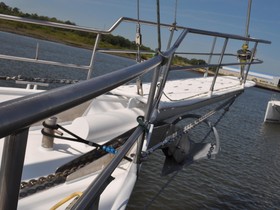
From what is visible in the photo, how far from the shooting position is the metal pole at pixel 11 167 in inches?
25.7

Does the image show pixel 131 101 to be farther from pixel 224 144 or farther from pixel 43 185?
pixel 224 144

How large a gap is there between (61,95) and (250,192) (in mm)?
7539

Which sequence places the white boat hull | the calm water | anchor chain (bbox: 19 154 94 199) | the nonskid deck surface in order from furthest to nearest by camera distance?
1. the white boat hull
2. the calm water
3. the nonskid deck surface
4. anchor chain (bbox: 19 154 94 199)

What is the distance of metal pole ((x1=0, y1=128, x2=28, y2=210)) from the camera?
2.14ft

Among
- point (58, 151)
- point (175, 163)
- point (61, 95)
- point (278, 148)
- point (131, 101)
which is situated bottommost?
point (278, 148)

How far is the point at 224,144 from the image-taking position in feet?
36.8

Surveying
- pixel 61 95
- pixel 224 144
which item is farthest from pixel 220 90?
pixel 224 144

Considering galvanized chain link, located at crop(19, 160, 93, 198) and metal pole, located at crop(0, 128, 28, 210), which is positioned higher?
metal pole, located at crop(0, 128, 28, 210)

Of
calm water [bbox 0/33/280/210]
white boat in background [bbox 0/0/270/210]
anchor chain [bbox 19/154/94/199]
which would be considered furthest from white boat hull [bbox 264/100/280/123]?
anchor chain [bbox 19/154/94/199]

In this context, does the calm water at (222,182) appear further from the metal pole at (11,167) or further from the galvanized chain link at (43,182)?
the metal pole at (11,167)

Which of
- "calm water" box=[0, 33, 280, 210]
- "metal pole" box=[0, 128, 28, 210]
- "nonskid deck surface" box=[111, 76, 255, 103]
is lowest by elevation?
"calm water" box=[0, 33, 280, 210]

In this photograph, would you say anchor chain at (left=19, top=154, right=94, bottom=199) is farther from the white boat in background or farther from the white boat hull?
the white boat hull

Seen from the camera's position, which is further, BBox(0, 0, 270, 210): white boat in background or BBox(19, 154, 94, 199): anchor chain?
BBox(19, 154, 94, 199): anchor chain

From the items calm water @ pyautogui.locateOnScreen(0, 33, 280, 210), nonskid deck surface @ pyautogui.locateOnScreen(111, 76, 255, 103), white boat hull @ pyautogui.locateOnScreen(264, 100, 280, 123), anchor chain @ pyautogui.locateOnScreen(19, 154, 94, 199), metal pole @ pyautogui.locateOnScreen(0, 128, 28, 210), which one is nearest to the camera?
metal pole @ pyautogui.locateOnScreen(0, 128, 28, 210)
